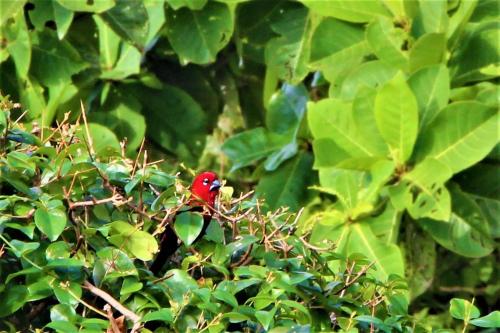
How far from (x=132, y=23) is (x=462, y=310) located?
2367 mm

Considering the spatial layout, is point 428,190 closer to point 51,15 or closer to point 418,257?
point 418,257

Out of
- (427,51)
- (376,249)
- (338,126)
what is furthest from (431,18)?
(376,249)

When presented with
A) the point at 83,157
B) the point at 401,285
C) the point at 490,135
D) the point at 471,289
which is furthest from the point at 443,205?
the point at 83,157

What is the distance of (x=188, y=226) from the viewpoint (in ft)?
7.49

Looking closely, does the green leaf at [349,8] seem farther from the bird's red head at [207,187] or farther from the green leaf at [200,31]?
the bird's red head at [207,187]

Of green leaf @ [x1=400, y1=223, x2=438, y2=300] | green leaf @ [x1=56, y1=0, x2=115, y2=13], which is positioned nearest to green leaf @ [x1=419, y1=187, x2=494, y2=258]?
green leaf @ [x1=400, y1=223, x2=438, y2=300]

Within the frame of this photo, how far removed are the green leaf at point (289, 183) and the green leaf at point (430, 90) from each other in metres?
0.67

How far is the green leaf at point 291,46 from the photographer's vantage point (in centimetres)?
462

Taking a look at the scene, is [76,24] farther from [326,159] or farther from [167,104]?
[326,159]

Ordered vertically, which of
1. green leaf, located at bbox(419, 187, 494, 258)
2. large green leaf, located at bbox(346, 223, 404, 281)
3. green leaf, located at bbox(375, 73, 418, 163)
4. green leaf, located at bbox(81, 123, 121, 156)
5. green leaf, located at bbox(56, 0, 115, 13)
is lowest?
green leaf, located at bbox(419, 187, 494, 258)

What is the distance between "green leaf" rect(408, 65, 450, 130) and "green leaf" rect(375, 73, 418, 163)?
0.41ft

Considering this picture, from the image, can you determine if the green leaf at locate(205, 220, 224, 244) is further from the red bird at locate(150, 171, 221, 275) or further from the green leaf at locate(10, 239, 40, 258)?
the green leaf at locate(10, 239, 40, 258)

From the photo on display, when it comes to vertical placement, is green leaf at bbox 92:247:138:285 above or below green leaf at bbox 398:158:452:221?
above

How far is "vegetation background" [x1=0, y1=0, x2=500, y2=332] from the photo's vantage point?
2420mm
